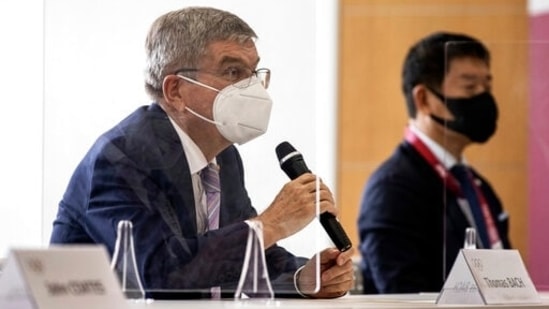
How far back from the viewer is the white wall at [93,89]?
7.16 feet

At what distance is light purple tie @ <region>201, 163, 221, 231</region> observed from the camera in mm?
2201

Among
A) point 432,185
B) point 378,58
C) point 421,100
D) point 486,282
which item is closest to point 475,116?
point 432,185

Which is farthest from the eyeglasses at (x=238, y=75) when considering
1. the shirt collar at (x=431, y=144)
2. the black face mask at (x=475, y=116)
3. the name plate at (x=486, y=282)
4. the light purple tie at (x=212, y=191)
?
the shirt collar at (x=431, y=144)

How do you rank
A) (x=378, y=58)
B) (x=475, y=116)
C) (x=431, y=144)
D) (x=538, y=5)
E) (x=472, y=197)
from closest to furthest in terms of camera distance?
(x=475, y=116) < (x=472, y=197) < (x=431, y=144) < (x=538, y=5) < (x=378, y=58)

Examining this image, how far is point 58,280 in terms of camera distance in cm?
157

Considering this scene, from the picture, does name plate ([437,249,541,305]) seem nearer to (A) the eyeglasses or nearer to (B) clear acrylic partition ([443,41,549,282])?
(A) the eyeglasses

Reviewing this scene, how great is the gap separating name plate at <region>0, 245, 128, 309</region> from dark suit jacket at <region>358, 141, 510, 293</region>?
8.64 feet

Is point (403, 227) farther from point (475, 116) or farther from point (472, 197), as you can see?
point (475, 116)

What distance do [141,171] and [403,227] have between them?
2.37m

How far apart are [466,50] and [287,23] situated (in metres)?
1.33

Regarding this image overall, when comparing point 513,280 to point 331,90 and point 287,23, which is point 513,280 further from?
point 331,90

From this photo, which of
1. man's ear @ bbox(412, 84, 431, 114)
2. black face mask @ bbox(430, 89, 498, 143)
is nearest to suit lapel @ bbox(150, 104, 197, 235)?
black face mask @ bbox(430, 89, 498, 143)

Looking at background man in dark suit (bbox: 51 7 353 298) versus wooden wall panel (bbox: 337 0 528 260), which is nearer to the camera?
background man in dark suit (bbox: 51 7 353 298)

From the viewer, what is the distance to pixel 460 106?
3742 mm
